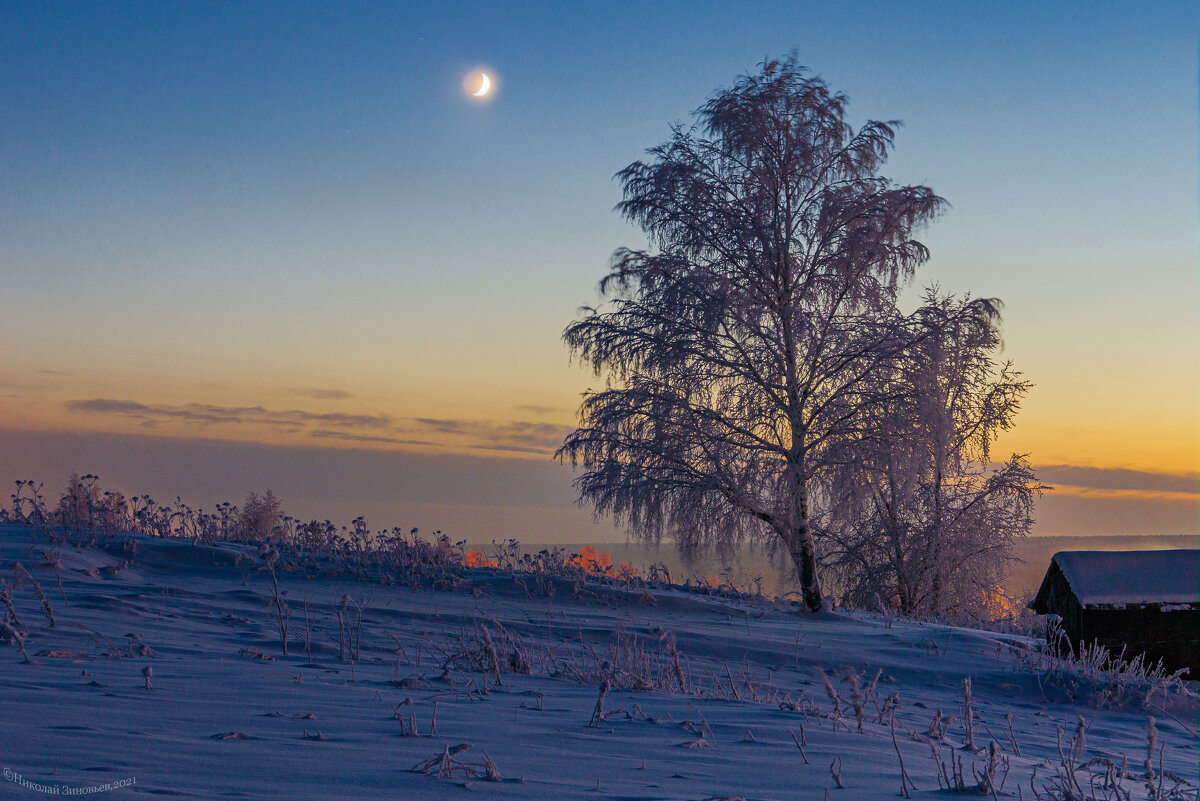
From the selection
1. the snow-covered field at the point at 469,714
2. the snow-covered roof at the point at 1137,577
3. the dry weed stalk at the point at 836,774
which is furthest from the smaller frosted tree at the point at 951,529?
the dry weed stalk at the point at 836,774

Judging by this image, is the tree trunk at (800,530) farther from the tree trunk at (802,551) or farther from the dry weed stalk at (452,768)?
the dry weed stalk at (452,768)

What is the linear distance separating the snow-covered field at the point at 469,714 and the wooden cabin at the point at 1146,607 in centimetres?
229

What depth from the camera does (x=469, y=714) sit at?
3748 millimetres

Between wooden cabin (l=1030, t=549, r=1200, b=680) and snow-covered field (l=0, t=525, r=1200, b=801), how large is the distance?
2.29 metres

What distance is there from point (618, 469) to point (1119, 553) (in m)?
7.56

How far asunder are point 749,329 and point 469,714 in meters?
12.3

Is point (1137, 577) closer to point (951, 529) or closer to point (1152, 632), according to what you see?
point (1152, 632)

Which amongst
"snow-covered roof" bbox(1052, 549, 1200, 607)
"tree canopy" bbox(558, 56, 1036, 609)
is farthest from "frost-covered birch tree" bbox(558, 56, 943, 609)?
"snow-covered roof" bbox(1052, 549, 1200, 607)

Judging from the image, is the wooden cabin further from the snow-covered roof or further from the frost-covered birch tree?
the frost-covered birch tree

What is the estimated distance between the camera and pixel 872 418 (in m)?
15.1

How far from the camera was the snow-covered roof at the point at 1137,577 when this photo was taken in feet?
34.4

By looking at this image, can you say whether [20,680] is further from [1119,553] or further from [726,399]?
[726,399]

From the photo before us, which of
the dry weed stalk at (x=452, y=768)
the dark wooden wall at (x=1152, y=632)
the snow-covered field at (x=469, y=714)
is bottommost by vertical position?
the dark wooden wall at (x=1152, y=632)

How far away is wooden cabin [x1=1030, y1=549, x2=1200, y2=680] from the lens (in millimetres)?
10477
